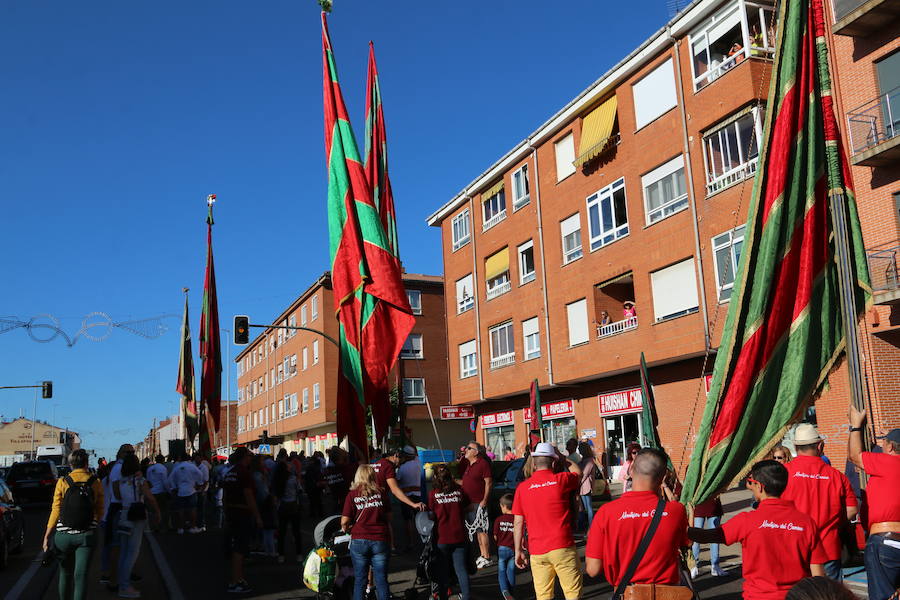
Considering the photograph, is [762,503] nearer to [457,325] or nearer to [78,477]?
[78,477]

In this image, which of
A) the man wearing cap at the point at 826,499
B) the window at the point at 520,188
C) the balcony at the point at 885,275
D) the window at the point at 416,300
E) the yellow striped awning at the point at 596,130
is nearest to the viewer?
the man wearing cap at the point at 826,499

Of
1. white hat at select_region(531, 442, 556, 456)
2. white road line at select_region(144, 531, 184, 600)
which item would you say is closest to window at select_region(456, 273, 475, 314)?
white road line at select_region(144, 531, 184, 600)

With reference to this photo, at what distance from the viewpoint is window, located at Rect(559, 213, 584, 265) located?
88.2 feet

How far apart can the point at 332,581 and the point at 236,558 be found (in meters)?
2.57

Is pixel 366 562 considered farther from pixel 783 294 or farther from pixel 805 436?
pixel 783 294

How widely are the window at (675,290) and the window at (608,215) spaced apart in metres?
2.23

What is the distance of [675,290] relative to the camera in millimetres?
22375

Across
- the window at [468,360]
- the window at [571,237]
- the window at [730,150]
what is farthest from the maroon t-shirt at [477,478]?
the window at [468,360]

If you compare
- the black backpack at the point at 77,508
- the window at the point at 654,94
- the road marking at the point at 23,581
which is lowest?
the road marking at the point at 23,581

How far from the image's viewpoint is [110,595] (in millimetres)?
10211

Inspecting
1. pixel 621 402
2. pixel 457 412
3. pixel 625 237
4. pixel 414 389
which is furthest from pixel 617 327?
pixel 414 389

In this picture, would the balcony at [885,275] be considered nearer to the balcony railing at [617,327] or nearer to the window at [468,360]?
the balcony railing at [617,327]

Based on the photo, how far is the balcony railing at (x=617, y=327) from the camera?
79.0 ft

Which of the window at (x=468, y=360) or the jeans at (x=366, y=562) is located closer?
the jeans at (x=366, y=562)
